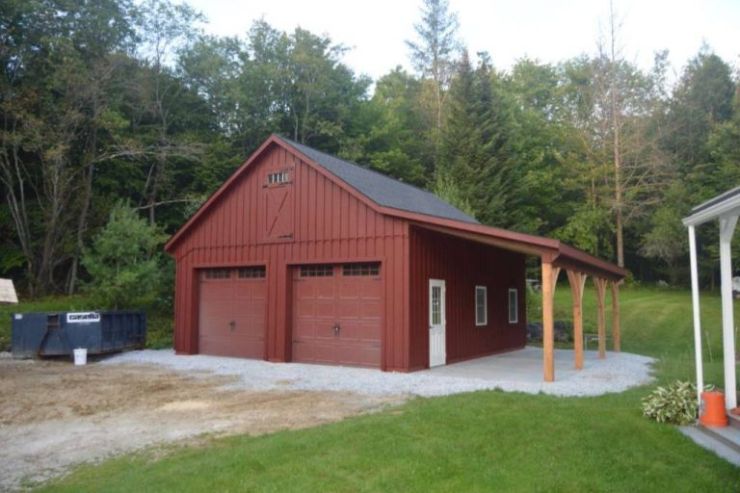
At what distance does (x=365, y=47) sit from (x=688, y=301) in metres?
23.5

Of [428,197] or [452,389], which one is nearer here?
[452,389]

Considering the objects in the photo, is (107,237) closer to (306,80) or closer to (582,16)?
(306,80)

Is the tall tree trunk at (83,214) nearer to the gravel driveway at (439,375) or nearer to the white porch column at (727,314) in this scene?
the gravel driveway at (439,375)

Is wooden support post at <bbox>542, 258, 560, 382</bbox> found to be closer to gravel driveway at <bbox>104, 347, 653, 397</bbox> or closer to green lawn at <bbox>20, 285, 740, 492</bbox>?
gravel driveway at <bbox>104, 347, 653, 397</bbox>

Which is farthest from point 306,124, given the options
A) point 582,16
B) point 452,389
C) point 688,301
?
point 452,389

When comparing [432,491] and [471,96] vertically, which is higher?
[471,96]

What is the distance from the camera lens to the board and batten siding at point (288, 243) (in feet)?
39.6

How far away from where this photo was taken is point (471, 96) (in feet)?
98.3

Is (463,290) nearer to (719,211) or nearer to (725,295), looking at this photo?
(725,295)

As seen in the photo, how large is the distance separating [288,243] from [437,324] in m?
3.99

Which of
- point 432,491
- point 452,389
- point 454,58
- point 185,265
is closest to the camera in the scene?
point 432,491

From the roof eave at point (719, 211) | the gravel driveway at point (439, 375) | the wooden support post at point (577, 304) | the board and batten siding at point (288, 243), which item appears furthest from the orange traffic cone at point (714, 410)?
A: the board and batten siding at point (288, 243)

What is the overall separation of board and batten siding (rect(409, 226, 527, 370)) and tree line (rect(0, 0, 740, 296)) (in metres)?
6.45

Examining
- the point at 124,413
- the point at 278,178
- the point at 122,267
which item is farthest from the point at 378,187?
the point at 122,267
